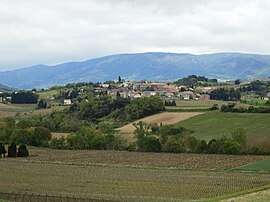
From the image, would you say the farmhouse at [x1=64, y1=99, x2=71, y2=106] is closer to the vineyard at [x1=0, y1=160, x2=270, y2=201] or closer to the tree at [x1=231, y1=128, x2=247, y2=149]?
the tree at [x1=231, y1=128, x2=247, y2=149]

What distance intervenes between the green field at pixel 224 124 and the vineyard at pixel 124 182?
1163 inches

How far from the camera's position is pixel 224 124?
85.1 metres

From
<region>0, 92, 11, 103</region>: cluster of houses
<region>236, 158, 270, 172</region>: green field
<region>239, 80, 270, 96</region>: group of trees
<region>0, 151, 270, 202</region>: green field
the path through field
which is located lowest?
<region>236, 158, 270, 172</region>: green field

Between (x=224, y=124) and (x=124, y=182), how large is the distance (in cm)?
4831

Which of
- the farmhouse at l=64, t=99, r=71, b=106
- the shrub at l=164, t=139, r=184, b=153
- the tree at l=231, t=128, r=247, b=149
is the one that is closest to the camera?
the tree at l=231, t=128, r=247, b=149

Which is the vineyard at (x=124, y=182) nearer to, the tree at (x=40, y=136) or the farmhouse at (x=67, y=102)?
the tree at (x=40, y=136)

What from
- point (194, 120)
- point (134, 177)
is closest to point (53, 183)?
point (134, 177)

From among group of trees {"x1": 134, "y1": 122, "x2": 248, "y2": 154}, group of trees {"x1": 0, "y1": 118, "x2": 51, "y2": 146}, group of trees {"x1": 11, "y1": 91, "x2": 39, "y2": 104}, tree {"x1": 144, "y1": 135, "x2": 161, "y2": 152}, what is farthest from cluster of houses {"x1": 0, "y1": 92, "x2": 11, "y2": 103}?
tree {"x1": 144, "y1": 135, "x2": 161, "y2": 152}

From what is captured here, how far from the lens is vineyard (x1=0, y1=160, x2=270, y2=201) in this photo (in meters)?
32.6

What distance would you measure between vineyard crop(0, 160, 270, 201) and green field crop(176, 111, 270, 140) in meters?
29.5

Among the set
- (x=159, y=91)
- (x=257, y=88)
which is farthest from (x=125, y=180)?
(x=159, y=91)

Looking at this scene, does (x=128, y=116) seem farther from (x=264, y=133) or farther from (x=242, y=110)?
(x=264, y=133)

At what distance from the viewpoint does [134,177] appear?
4322 centimetres

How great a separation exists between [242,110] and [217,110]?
8443 millimetres
